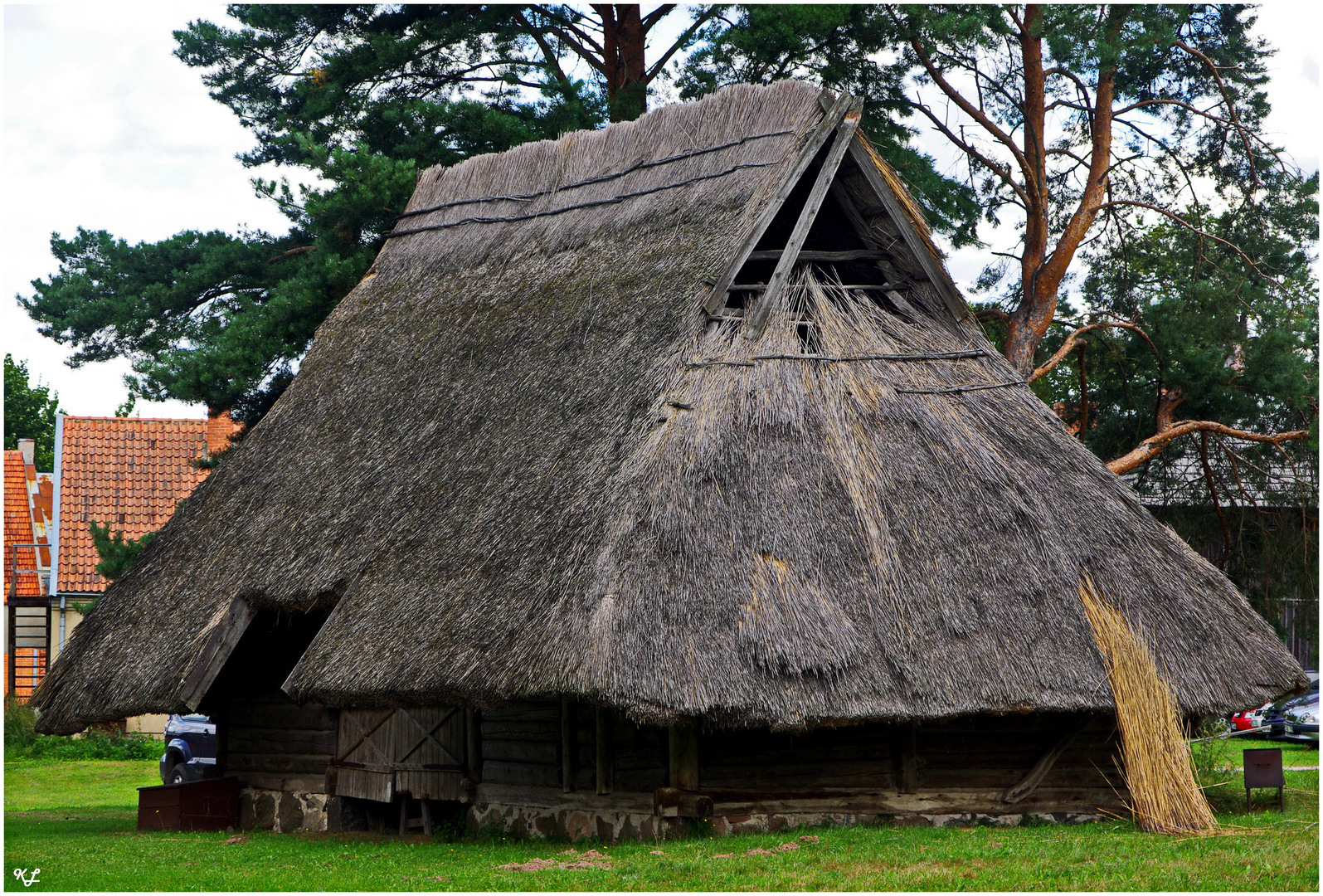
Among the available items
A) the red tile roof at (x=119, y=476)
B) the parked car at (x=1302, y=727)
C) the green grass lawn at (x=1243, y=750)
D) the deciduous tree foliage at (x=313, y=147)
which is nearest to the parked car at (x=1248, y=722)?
the green grass lawn at (x=1243, y=750)

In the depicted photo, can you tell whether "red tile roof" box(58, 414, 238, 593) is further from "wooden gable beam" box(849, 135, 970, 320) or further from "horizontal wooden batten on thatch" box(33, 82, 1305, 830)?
"wooden gable beam" box(849, 135, 970, 320)

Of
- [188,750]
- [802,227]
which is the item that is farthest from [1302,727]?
[188,750]

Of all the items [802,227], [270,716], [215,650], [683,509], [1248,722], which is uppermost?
[802,227]

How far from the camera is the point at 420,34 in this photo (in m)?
22.4

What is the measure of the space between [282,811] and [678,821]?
20.6ft

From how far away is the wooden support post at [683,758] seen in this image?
11.7m

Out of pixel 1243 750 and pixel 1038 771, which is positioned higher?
pixel 1038 771

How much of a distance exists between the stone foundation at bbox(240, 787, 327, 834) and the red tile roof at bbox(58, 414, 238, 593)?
15.4 m

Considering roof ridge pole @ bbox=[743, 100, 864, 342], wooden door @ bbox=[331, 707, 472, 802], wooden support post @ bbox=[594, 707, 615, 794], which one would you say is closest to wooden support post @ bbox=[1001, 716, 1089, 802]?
wooden support post @ bbox=[594, 707, 615, 794]

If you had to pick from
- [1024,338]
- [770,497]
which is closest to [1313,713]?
[1024,338]

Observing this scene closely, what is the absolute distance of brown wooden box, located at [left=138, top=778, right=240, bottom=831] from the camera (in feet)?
52.3

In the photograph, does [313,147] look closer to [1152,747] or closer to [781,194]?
[781,194]

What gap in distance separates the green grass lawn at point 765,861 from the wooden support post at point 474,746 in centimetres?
64

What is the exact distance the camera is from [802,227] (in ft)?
46.5
